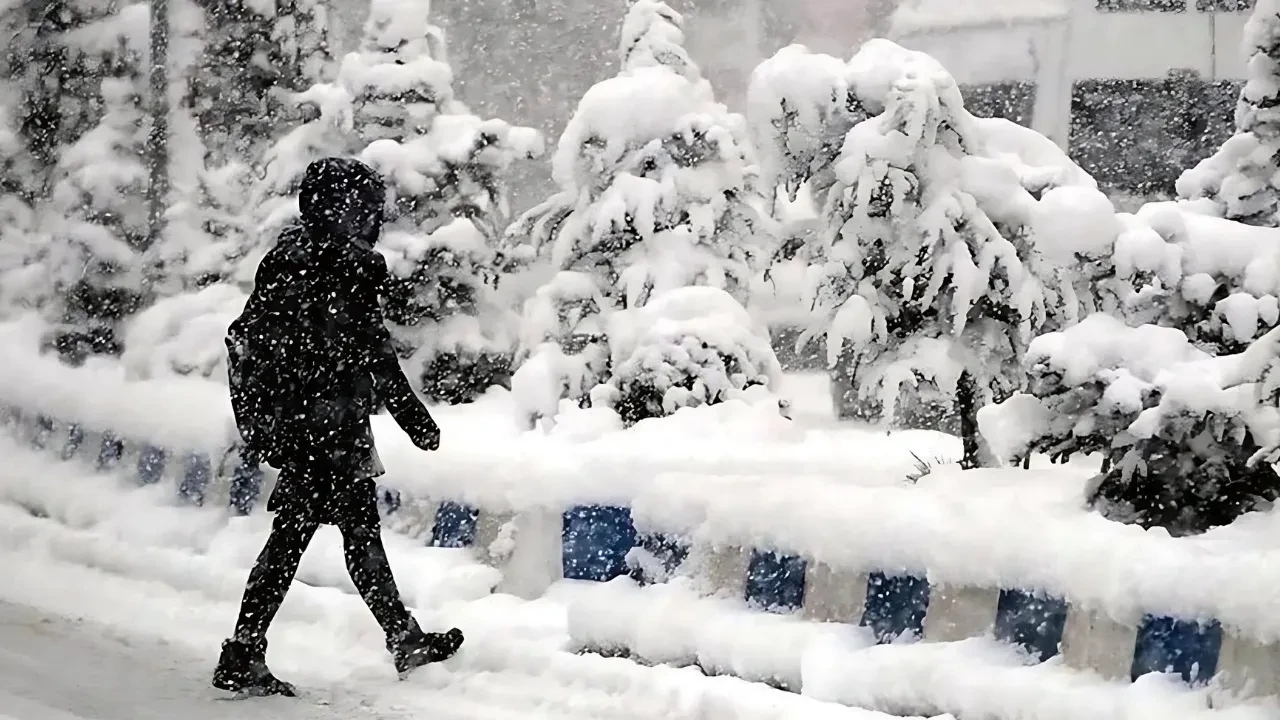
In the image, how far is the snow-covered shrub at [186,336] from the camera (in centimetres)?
1265

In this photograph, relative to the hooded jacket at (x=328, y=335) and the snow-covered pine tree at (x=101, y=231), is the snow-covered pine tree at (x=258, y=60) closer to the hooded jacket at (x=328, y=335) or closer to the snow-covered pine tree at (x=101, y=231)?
the snow-covered pine tree at (x=101, y=231)

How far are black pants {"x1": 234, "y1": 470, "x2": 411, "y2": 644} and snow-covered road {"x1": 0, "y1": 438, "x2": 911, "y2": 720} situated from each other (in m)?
0.32

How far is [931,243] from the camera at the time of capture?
284 inches

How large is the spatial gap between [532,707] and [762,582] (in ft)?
3.35

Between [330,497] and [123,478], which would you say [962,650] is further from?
[123,478]

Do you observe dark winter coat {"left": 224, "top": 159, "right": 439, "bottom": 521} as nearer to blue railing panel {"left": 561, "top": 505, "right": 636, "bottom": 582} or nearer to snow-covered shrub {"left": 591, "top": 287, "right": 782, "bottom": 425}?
blue railing panel {"left": 561, "top": 505, "right": 636, "bottom": 582}

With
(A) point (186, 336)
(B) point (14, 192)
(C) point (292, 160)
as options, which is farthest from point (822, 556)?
(B) point (14, 192)

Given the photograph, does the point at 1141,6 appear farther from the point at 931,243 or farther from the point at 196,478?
the point at 196,478

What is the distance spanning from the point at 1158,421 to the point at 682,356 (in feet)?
15.2

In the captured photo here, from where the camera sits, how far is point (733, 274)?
1020 cm

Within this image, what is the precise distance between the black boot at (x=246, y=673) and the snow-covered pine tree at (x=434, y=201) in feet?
19.6

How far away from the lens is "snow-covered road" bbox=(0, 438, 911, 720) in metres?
5.63

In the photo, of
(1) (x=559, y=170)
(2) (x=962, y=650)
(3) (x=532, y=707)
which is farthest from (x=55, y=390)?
(2) (x=962, y=650)

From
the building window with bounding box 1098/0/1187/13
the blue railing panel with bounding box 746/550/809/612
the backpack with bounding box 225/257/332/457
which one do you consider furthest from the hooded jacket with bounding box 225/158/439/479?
the building window with bounding box 1098/0/1187/13
